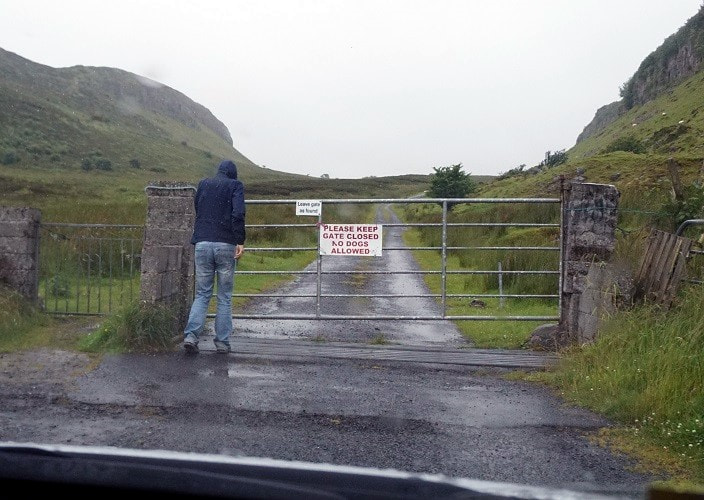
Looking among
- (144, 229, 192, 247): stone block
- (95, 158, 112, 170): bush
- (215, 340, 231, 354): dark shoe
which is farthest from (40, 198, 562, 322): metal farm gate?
(95, 158, 112, 170): bush

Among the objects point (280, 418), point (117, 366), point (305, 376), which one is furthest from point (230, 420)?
point (117, 366)

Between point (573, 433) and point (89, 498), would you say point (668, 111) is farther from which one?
point (89, 498)

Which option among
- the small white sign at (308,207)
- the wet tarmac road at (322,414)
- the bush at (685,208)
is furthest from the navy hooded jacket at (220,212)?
the bush at (685,208)

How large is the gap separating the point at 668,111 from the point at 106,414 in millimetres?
65291

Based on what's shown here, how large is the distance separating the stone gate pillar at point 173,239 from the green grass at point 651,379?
13.7ft

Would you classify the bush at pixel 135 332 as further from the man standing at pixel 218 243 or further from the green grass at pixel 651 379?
the green grass at pixel 651 379

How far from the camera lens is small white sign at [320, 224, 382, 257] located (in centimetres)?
998

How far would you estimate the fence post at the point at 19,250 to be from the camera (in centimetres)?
991

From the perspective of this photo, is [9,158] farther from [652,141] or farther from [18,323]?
[18,323]

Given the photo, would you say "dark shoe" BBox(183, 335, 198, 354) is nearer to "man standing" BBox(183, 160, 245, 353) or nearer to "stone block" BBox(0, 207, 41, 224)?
A: "man standing" BBox(183, 160, 245, 353)

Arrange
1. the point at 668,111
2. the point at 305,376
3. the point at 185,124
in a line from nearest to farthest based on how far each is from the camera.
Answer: the point at 305,376 → the point at 668,111 → the point at 185,124

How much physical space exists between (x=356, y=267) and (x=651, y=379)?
14.8 metres

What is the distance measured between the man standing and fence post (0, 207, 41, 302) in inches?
103

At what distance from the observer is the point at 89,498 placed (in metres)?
2.21
